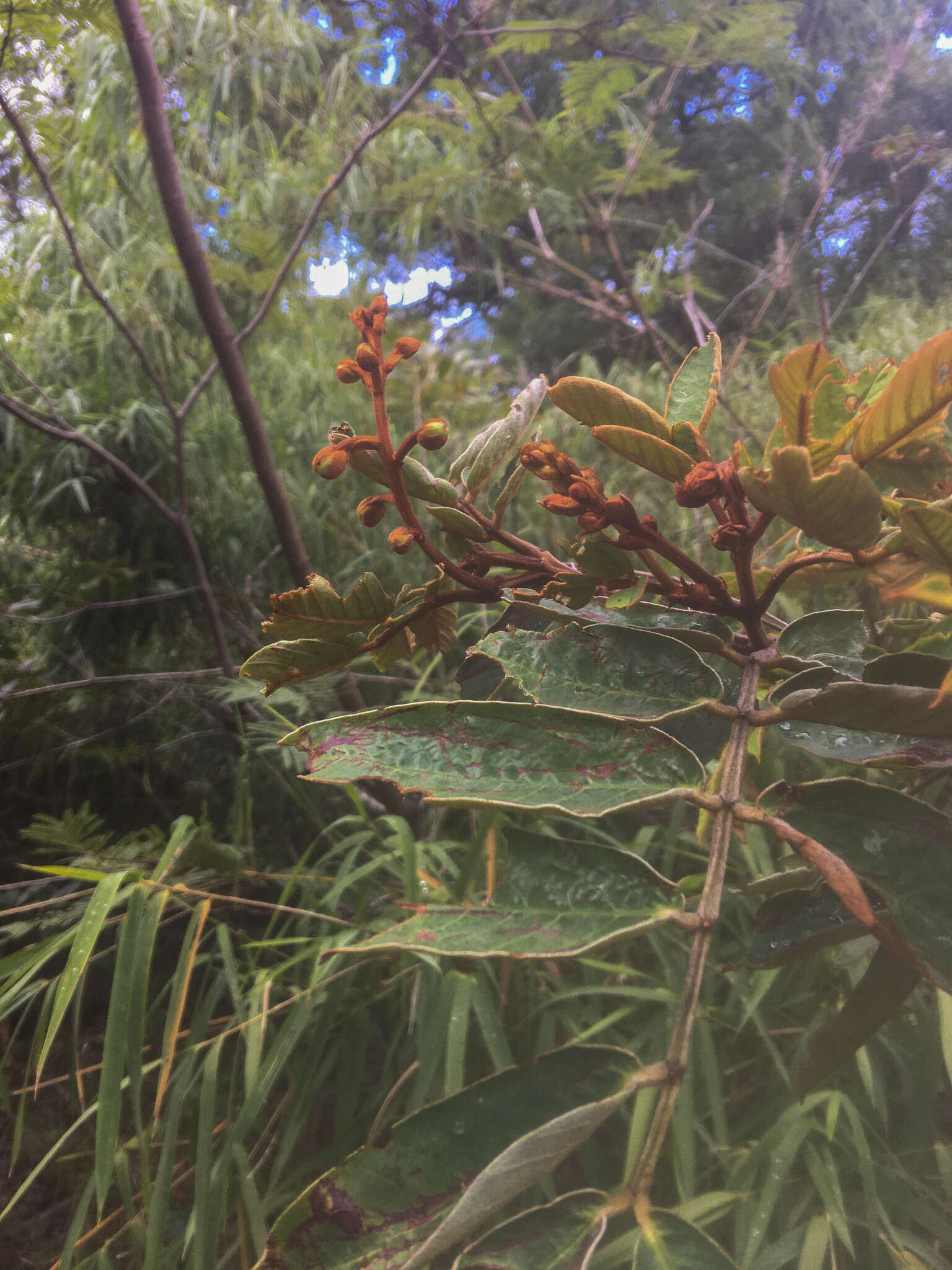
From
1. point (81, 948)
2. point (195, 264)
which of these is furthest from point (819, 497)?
point (195, 264)

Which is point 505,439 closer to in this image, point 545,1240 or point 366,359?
point 366,359

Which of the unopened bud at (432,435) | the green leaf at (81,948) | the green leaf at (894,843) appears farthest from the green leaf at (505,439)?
the green leaf at (81,948)

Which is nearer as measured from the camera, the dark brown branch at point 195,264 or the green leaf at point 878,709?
the green leaf at point 878,709

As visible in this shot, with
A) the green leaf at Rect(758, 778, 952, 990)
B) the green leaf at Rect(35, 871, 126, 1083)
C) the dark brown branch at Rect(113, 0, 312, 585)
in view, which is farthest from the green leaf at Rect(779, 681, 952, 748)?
the dark brown branch at Rect(113, 0, 312, 585)

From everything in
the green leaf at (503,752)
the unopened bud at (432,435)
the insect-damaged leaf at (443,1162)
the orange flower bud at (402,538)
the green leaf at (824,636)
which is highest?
the unopened bud at (432,435)

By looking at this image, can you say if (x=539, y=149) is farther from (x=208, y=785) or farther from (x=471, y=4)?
(x=208, y=785)

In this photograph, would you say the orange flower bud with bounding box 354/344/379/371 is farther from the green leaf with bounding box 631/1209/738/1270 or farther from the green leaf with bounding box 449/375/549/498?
the green leaf with bounding box 631/1209/738/1270

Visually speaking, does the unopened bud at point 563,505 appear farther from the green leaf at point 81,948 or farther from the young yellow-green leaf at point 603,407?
the green leaf at point 81,948
